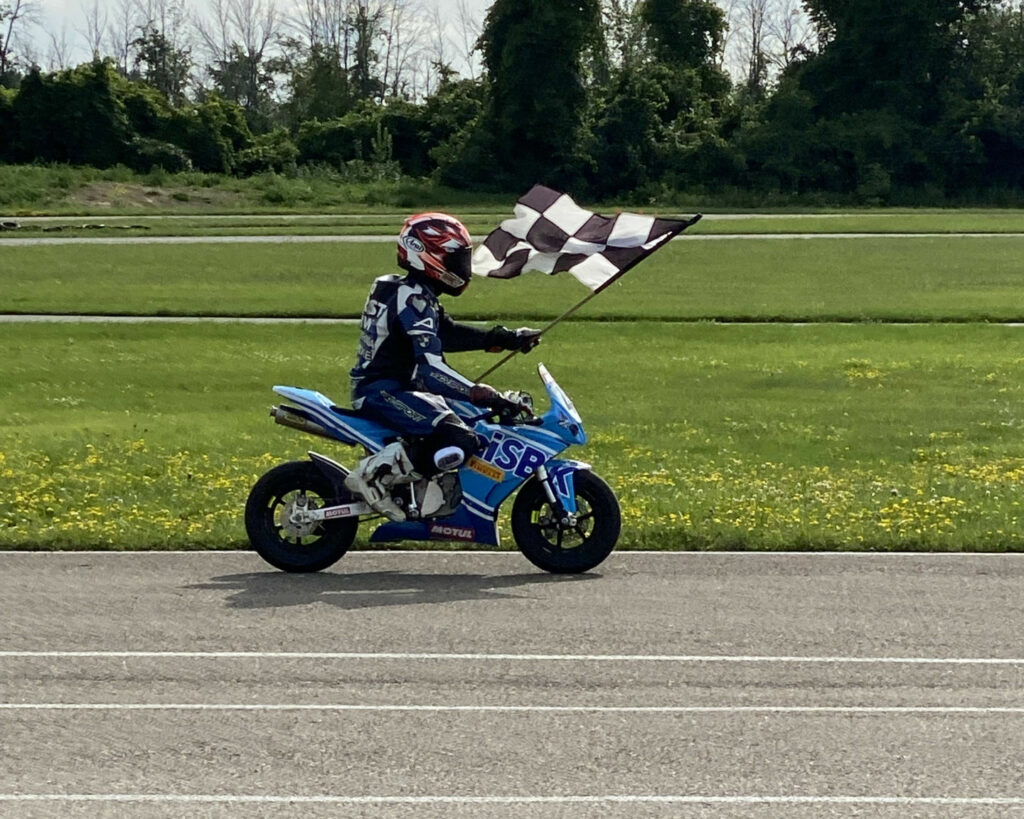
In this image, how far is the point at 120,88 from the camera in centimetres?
7856

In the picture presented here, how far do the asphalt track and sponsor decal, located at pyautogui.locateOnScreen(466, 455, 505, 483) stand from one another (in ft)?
1.97

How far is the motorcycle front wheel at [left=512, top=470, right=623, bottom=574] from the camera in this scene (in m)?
9.49

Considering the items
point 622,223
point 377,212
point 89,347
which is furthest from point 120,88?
point 622,223

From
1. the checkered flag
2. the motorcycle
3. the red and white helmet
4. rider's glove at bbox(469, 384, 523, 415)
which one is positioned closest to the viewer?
rider's glove at bbox(469, 384, 523, 415)

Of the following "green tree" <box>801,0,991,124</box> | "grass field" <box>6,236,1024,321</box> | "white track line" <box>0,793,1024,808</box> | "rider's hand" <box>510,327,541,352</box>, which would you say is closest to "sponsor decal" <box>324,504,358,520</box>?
"rider's hand" <box>510,327,541,352</box>

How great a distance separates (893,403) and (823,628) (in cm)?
1114

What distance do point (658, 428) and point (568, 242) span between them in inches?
272

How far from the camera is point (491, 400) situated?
9195 mm

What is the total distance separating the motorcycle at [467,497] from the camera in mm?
9430

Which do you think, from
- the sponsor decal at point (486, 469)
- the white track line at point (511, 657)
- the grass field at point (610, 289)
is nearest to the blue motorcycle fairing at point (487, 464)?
the sponsor decal at point (486, 469)

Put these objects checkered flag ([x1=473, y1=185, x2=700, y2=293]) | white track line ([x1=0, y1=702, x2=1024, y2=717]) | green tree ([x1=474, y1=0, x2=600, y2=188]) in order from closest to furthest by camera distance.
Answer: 1. white track line ([x1=0, y1=702, x2=1024, y2=717])
2. checkered flag ([x1=473, y1=185, x2=700, y2=293])
3. green tree ([x1=474, y1=0, x2=600, y2=188])

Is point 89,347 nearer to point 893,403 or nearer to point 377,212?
point 893,403

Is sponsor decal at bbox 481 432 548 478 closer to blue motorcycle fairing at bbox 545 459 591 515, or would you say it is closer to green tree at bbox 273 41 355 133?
blue motorcycle fairing at bbox 545 459 591 515

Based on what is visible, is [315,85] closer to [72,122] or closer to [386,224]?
[72,122]
